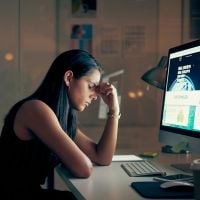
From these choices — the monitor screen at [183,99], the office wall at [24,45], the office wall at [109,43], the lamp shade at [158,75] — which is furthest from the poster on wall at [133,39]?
the monitor screen at [183,99]

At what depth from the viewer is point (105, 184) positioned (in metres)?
1.35

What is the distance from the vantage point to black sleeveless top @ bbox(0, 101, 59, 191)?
1.64m

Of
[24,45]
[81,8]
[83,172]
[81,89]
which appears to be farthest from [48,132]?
[81,8]

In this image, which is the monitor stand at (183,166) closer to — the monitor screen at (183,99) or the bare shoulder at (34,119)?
the monitor screen at (183,99)

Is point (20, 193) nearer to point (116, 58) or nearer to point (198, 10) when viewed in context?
point (116, 58)

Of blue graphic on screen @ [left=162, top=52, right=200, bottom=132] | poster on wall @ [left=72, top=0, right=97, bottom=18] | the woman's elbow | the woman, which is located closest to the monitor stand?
blue graphic on screen @ [left=162, top=52, right=200, bottom=132]

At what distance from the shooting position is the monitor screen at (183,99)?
1.57 meters

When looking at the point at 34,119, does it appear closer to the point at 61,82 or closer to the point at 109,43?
the point at 61,82

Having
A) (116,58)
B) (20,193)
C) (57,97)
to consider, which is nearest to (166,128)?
(57,97)

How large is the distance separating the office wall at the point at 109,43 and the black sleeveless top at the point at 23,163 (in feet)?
4.30

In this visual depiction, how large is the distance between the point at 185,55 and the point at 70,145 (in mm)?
592

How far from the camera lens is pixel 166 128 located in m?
1.90

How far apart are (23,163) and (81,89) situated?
39cm

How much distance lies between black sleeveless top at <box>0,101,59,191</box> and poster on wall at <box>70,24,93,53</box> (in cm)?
139
